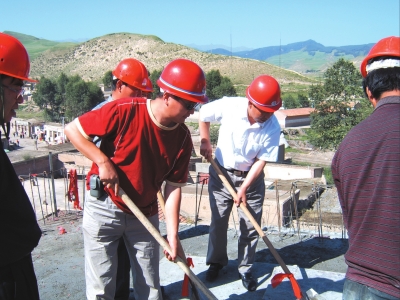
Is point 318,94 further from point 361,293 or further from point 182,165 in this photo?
point 361,293

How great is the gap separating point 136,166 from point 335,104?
3945 cm

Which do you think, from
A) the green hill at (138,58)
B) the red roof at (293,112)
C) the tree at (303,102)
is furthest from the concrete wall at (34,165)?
the green hill at (138,58)

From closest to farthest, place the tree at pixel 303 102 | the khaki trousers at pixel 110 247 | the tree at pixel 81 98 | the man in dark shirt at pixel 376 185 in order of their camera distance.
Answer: the man in dark shirt at pixel 376 185, the khaki trousers at pixel 110 247, the tree at pixel 81 98, the tree at pixel 303 102

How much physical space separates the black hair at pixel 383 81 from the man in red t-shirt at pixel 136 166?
1.08 meters

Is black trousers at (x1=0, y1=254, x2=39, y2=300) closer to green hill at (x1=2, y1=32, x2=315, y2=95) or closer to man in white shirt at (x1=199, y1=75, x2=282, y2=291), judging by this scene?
man in white shirt at (x1=199, y1=75, x2=282, y2=291)

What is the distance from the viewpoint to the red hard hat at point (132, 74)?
162 inches

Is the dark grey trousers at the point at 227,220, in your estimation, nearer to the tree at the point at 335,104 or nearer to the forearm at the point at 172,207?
the forearm at the point at 172,207

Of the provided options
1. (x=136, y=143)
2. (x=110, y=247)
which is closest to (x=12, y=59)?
(x=136, y=143)

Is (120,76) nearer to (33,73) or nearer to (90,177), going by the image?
(90,177)

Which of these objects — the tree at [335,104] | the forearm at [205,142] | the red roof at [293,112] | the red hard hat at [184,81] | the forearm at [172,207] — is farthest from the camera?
the red roof at [293,112]

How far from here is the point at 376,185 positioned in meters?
1.98

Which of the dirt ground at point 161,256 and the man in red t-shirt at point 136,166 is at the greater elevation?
the man in red t-shirt at point 136,166

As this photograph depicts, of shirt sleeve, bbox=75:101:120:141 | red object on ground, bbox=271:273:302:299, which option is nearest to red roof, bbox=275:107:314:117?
red object on ground, bbox=271:273:302:299

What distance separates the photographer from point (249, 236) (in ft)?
13.5
